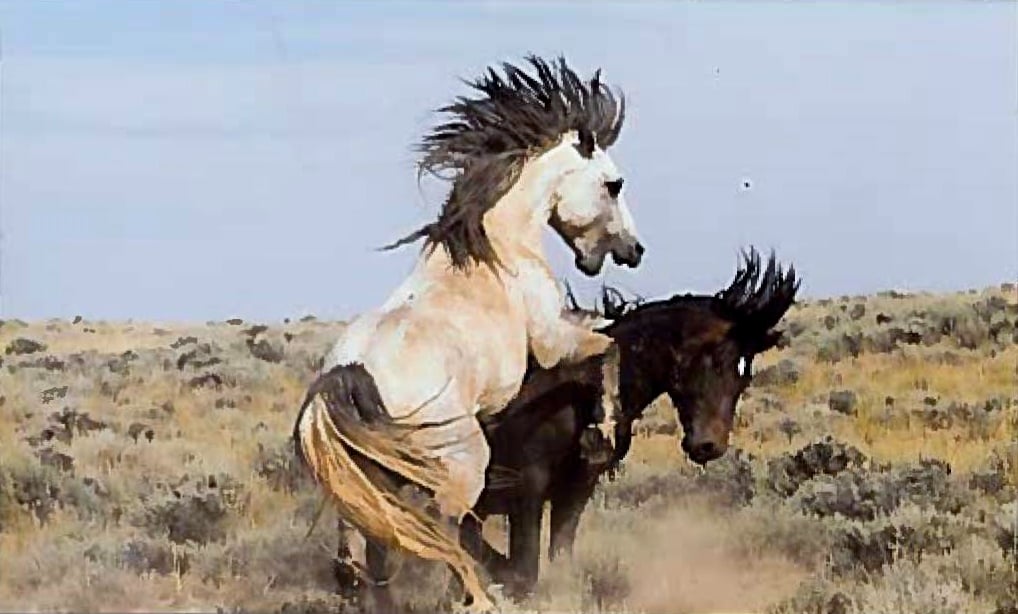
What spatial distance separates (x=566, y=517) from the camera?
2762mm

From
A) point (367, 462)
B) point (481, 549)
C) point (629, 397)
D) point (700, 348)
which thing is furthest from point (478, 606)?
point (700, 348)

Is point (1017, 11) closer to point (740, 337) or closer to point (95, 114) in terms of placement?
point (740, 337)

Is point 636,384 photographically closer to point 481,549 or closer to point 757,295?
point 757,295

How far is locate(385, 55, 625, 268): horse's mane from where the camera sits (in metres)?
2.66

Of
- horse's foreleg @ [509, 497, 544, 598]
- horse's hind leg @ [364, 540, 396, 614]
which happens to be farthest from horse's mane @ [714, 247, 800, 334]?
horse's hind leg @ [364, 540, 396, 614]

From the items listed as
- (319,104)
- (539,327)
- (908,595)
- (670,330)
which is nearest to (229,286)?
(319,104)

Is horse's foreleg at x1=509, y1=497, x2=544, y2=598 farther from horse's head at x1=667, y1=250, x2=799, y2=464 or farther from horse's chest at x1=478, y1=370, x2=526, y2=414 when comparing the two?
horse's head at x1=667, y1=250, x2=799, y2=464

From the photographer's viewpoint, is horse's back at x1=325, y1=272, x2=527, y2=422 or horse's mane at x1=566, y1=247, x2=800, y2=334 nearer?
horse's back at x1=325, y1=272, x2=527, y2=422

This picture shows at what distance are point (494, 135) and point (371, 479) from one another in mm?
567

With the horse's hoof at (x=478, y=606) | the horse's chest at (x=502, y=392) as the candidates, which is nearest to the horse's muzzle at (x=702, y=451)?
the horse's chest at (x=502, y=392)

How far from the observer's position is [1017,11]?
2908 millimetres

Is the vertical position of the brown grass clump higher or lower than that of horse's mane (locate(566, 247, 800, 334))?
lower

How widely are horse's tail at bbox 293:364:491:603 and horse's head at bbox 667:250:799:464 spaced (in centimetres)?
43

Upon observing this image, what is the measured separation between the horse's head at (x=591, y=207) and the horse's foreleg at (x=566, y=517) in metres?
0.36
